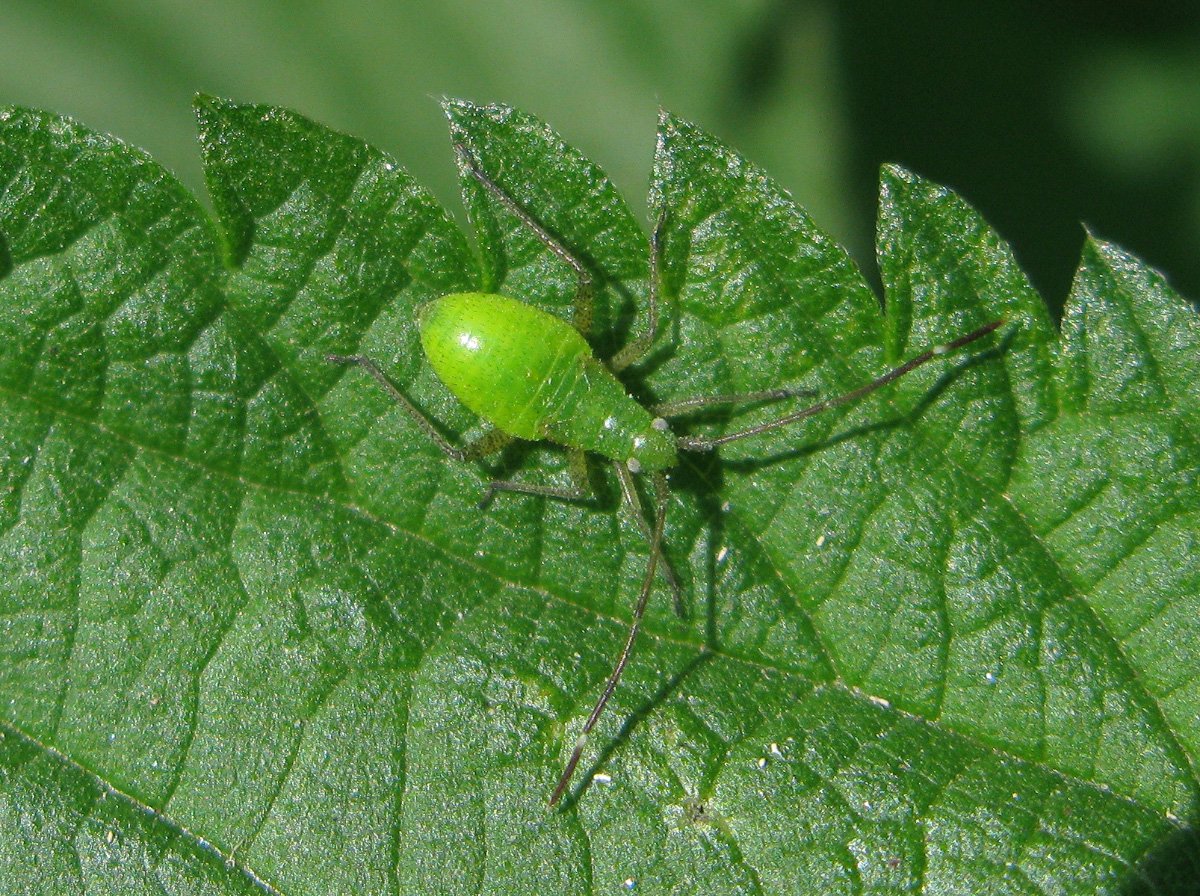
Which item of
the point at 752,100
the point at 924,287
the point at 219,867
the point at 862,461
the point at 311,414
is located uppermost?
the point at 752,100

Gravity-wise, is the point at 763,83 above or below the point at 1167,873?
above

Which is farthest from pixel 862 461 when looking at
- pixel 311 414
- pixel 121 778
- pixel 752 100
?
pixel 752 100

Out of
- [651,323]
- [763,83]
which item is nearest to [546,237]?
[651,323]

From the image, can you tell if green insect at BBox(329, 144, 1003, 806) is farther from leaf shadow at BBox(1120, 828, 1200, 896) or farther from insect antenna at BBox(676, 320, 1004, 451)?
leaf shadow at BBox(1120, 828, 1200, 896)

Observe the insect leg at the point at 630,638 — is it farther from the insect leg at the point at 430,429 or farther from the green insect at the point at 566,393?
the insect leg at the point at 430,429

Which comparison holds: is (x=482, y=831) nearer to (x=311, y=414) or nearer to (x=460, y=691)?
(x=460, y=691)

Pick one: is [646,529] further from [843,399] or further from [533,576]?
[843,399]
